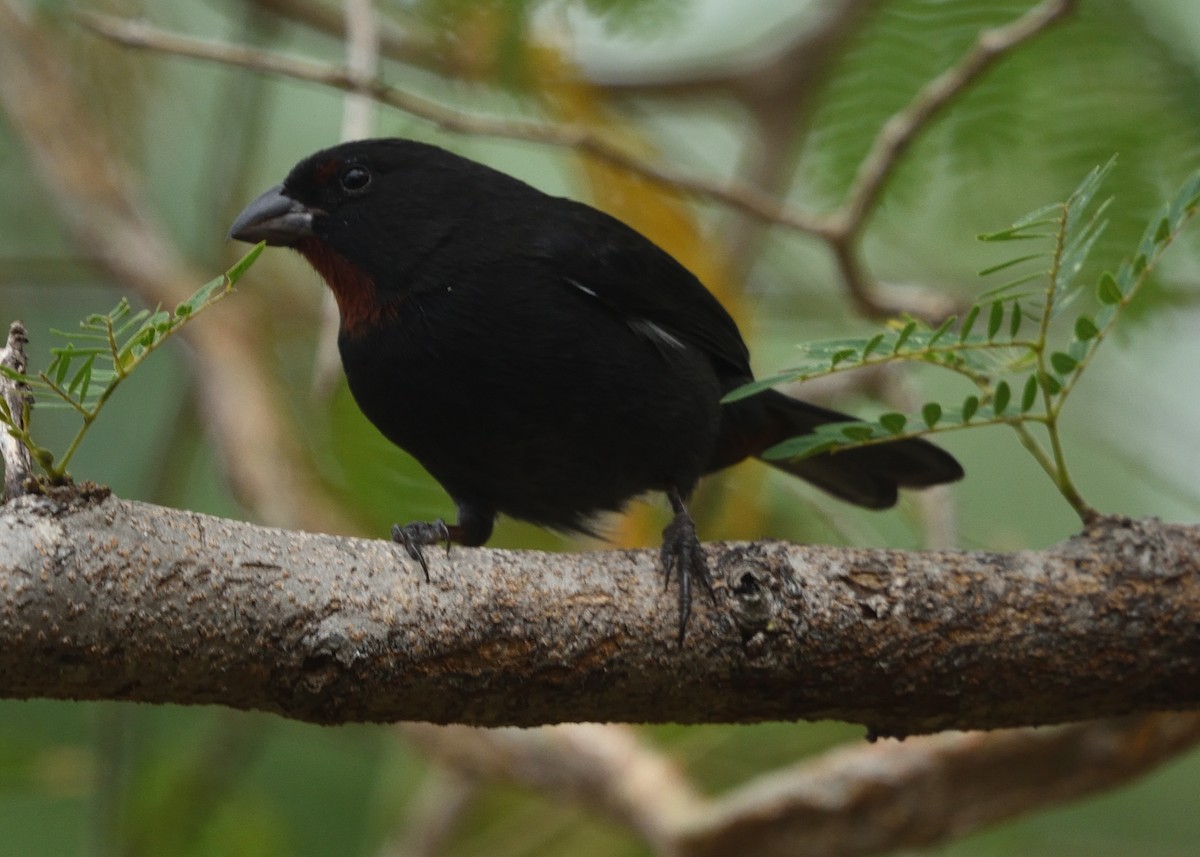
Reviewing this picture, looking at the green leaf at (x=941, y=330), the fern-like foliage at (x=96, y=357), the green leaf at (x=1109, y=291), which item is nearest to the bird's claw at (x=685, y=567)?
the green leaf at (x=941, y=330)

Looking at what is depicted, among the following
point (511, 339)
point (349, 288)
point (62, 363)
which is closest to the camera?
point (62, 363)

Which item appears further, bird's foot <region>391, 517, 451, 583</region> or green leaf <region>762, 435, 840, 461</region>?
bird's foot <region>391, 517, 451, 583</region>

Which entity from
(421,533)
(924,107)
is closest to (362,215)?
(421,533)

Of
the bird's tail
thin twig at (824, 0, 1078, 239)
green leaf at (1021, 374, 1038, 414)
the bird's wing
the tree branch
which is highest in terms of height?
thin twig at (824, 0, 1078, 239)

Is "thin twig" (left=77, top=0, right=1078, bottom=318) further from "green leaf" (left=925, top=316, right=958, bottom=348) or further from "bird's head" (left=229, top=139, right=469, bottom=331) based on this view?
"green leaf" (left=925, top=316, right=958, bottom=348)

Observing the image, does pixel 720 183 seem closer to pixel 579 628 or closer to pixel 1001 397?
pixel 1001 397

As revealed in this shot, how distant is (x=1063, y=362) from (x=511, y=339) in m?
1.26

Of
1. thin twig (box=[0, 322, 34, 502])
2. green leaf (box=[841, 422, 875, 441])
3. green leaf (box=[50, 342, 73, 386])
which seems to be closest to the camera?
green leaf (box=[50, 342, 73, 386])

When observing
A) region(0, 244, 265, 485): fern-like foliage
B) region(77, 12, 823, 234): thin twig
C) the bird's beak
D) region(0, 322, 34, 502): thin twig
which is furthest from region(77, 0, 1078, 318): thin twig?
region(0, 244, 265, 485): fern-like foliage

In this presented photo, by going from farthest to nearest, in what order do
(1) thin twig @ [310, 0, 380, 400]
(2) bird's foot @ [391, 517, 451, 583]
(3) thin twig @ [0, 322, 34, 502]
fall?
A: (1) thin twig @ [310, 0, 380, 400] → (2) bird's foot @ [391, 517, 451, 583] → (3) thin twig @ [0, 322, 34, 502]

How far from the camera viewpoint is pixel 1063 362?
2.19m

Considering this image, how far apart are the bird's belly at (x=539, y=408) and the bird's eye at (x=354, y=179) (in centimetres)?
47

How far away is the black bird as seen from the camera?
3.09 metres

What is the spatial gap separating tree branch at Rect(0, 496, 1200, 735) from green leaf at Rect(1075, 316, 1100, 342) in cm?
45
